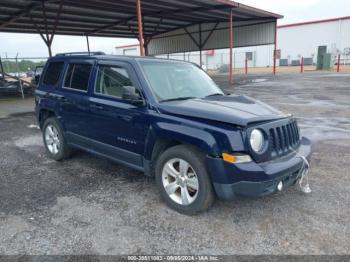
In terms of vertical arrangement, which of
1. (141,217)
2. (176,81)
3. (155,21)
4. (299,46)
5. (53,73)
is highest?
(155,21)

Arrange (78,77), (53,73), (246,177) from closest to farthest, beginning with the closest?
(246,177) < (78,77) < (53,73)

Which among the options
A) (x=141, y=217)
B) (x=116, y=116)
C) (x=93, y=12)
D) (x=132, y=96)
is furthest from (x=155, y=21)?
(x=141, y=217)

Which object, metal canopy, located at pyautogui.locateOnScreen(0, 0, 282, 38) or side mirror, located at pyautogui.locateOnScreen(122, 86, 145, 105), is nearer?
side mirror, located at pyautogui.locateOnScreen(122, 86, 145, 105)

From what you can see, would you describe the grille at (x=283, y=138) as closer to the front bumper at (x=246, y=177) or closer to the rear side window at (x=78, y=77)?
the front bumper at (x=246, y=177)

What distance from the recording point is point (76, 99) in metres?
4.56

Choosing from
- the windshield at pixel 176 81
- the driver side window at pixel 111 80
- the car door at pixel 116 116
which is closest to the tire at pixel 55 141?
the car door at pixel 116 116

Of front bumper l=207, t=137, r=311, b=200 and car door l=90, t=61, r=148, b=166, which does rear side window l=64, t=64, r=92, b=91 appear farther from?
front bumper l=207, t=137, r=311, b=200

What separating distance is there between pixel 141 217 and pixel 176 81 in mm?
1895

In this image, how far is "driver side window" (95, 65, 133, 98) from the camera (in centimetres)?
395

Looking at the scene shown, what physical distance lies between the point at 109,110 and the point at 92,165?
1.47 metres

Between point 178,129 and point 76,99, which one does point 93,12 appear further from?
point 178,129

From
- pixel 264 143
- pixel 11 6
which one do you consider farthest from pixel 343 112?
pixel 11 6

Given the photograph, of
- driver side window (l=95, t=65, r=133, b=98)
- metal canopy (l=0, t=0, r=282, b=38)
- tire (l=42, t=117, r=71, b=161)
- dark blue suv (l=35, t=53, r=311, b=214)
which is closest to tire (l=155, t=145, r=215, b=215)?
dark blue suv (l=35, t=53, r=311, b=214)

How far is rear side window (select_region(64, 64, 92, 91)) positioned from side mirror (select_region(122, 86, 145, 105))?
3.71 ft
